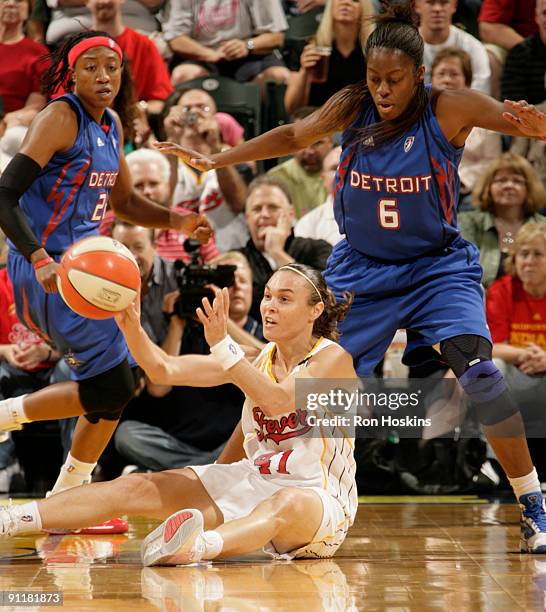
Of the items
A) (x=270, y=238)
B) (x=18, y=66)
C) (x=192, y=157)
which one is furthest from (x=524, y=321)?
(x=18, y=66)

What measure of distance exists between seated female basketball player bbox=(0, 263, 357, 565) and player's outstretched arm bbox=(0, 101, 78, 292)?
0.68m

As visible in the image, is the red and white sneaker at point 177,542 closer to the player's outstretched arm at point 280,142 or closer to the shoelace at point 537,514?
the shoelace at point 537,514

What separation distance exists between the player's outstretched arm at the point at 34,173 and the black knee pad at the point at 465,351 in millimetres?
1675

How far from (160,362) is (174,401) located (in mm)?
2629

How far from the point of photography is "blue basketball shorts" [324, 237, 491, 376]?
169 inches

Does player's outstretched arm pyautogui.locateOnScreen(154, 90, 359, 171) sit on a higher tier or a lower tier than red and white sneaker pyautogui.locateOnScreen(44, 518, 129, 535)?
higher

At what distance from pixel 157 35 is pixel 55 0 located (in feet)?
2.65

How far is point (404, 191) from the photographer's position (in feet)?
14.2

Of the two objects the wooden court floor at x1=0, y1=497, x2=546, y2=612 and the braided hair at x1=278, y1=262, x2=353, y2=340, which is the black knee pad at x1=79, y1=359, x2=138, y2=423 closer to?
the wooden court floor at x1=0, y1=497, x2=546, y2=612

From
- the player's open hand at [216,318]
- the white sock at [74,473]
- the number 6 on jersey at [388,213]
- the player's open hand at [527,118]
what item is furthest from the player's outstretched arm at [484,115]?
the white sock at [74,473]

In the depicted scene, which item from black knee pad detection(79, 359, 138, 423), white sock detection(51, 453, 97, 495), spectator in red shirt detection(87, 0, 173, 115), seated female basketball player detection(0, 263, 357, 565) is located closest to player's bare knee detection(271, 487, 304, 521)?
seated female basketball player detection(0, 263, 357, 565)

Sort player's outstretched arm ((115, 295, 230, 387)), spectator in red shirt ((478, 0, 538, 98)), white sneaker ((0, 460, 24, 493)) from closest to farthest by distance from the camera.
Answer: player's outstretched arm ((115, 295, 230, 387)), white sneaker ((0, 460, 24, 493)), spectator in red shirt ((478, 0, 538, 98))

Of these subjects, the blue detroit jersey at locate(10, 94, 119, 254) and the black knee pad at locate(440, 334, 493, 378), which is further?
the blue detroit jersey at locate(10, 94, 119, 254)

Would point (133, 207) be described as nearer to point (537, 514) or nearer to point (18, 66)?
point (537, 514)
